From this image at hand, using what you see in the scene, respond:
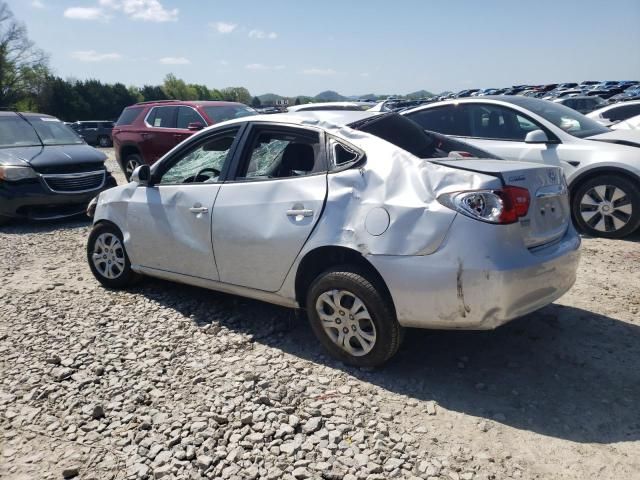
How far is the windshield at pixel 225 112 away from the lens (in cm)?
1021

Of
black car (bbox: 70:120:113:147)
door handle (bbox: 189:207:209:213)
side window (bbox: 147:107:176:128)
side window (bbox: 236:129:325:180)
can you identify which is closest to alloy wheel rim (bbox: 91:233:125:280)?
door handle (bbox: 189:207:209:213)

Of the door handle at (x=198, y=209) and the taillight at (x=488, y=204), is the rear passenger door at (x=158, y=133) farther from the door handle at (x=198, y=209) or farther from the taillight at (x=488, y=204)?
the taillight at (x=488, y=204)

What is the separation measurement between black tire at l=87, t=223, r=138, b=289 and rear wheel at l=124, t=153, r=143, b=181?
6.56m

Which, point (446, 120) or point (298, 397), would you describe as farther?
point (446, 120)

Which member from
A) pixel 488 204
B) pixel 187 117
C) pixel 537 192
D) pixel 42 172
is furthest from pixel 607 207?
pixel 42 172

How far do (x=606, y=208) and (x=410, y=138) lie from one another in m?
3.82

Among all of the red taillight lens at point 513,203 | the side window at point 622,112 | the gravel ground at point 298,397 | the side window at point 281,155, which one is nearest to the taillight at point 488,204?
the red taillight lens at point 513,203

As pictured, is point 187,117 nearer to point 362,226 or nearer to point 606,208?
point 606,208

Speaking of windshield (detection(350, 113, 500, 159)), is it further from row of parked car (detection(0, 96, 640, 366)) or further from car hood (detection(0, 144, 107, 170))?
car hood (detection(0, 144, 107, 170))

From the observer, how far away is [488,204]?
2.94 m

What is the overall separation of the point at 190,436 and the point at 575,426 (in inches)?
81.2

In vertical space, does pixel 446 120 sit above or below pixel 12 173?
above

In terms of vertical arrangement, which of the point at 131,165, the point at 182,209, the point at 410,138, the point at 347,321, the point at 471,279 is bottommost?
the point at 347,321

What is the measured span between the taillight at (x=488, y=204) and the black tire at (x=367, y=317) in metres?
0.68
